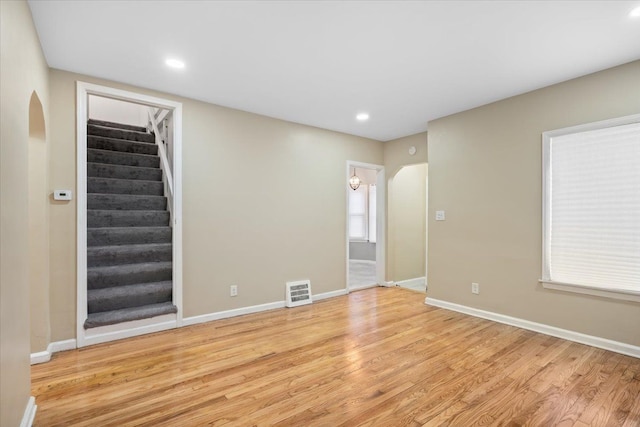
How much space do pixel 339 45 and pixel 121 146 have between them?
4.03 m

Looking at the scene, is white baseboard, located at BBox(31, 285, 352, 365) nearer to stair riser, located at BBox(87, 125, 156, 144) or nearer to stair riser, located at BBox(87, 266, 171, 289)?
stair riser, located at BBox(87, 266, 171, 289)

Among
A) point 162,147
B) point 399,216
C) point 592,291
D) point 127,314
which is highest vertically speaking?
point 162,147

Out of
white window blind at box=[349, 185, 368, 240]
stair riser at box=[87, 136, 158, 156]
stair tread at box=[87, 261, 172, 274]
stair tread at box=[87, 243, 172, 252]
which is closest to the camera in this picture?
stair tread at box=[87, 261, 172, 274]

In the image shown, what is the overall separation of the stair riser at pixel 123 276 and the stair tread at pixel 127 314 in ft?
1.19

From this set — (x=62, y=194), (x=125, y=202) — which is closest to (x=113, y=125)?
(x=125, y=202)

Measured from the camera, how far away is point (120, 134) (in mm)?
4969

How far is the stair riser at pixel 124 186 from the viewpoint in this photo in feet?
13.4

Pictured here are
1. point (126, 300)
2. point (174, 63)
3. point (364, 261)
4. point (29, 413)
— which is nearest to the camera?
point (29, 413)

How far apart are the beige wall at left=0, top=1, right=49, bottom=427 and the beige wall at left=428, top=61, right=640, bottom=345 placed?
4.19 m

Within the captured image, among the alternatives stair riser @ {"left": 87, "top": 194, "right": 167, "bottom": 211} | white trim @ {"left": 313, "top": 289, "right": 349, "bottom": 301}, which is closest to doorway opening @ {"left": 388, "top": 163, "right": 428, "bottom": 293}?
white trim @ {"left": 313, "top": 289, "right": 349, "bottom": 301}

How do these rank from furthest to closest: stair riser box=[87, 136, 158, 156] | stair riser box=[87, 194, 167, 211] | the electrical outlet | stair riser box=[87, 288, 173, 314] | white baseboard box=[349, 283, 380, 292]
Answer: white baseboard box=[349, 283, 380, 292]
stair riser box=[87, 136, 158, 156]
stair riser box=[87, 194, 167, 211]
the electrical outlet
stair riser box=[87, 288, 173, 314]

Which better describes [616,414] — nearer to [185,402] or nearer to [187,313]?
[185,402]

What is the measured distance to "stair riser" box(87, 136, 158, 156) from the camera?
4.57 metres

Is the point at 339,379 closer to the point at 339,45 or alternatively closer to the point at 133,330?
the point at 133,330
